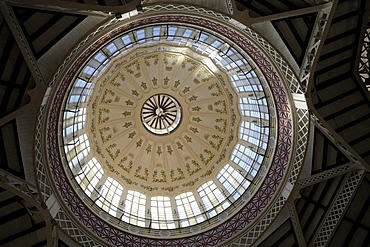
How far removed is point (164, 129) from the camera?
3156 centimetres

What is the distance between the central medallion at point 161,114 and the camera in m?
31.2

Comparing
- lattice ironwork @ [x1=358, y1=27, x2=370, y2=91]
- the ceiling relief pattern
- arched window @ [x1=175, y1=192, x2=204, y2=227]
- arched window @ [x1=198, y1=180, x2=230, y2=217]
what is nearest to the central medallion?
the ceiling relief pattern

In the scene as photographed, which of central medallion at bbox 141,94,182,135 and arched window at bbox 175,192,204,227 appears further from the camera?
central medallion at bbox 141,94,182,135

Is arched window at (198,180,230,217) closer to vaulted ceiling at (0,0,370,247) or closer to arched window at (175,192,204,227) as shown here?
arched window at (175,192,204,227)

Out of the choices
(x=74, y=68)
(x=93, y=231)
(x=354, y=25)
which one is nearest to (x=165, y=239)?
(x=93, y=231)

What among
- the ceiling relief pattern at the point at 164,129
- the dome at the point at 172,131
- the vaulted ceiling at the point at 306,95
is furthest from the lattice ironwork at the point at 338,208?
the ceiling relief pattern at the point at 164,129

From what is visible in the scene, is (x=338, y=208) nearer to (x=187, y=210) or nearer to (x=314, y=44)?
(x=314, y=44)

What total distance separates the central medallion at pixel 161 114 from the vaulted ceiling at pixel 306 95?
1336 centimetres

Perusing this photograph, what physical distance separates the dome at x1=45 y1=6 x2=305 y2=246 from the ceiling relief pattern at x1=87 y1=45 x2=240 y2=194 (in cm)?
8

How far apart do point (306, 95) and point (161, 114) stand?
16070 millimetres

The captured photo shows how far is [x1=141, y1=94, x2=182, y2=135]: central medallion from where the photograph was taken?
1227 inches

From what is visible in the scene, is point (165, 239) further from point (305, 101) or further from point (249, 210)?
point (305, 101)

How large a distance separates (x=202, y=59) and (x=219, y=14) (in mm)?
10259

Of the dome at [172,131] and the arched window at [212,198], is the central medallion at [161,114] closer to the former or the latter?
→ the dome at [172,131]
